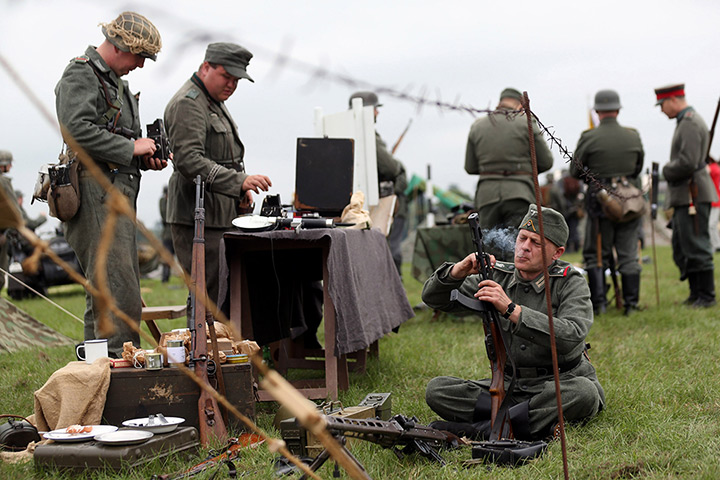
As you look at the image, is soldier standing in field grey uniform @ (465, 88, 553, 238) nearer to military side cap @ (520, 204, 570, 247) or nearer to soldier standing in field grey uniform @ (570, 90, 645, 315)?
soldier standing in field grey uniform @ (570, 90, 645, 315)

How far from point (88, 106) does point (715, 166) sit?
31.9 feet

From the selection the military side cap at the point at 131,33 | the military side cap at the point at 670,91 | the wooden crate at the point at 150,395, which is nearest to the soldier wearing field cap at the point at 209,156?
the military side cap at the point at 131,33

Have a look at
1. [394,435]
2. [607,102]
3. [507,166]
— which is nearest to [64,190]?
[394,435]

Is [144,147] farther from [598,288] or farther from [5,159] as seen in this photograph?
[5,159]

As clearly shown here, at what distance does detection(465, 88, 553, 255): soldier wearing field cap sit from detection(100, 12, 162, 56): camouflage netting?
12.2ft

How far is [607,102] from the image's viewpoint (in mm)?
7535

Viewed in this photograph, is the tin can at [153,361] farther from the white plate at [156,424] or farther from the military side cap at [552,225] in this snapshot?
the military side cap at [552,225]

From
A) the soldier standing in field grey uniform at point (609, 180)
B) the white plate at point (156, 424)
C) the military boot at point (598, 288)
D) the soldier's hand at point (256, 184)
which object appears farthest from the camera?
the military boot at point (598, 288)

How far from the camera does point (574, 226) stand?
800 inches

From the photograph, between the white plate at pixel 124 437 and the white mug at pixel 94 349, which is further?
the white mug at pixel 94 349

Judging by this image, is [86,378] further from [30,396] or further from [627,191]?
[627,191]

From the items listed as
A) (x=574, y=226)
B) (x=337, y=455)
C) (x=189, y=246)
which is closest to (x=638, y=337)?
(x=189, y=246)

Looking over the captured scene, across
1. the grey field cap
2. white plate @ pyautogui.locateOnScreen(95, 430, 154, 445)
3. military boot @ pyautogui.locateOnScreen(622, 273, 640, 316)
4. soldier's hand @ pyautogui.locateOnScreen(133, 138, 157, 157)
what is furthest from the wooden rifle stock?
the grey field cap

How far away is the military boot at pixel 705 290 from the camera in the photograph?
7566 mm
